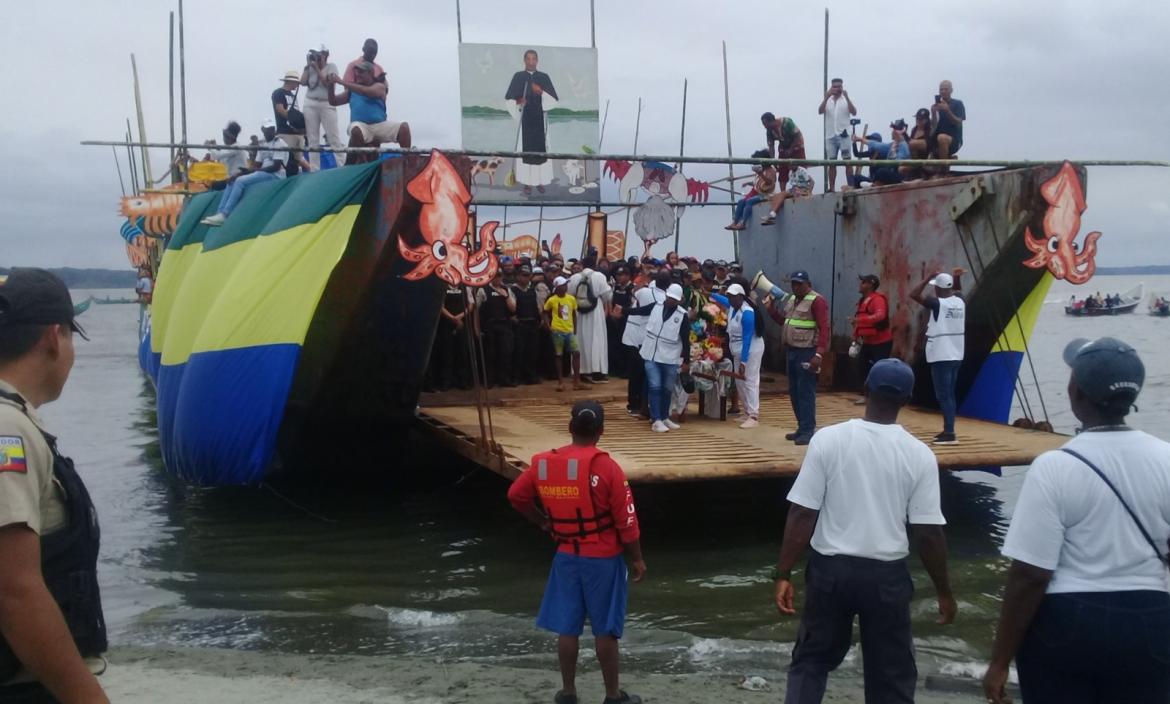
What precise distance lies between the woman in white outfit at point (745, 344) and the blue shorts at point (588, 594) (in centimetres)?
548

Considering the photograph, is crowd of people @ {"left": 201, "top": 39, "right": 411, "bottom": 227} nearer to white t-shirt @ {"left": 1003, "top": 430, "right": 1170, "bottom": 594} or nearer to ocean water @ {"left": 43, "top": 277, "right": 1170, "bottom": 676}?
ocean water @ {"left": 43, "top": 277, "right": 1170, "bottom": 676}

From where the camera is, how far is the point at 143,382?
96.4 ft

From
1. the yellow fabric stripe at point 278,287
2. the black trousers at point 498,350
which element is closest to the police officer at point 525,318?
the black trousers at point 498,350

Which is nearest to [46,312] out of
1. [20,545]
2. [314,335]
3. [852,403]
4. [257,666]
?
[20,545]

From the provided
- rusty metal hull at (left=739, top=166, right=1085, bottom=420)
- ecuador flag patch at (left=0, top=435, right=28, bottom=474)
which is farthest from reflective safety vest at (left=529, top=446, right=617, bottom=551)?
rusty metal hull at (left=739, top=166, right=1085, bottom=420)

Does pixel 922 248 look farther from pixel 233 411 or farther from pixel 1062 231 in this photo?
pixel 233 411

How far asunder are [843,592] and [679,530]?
6.15m

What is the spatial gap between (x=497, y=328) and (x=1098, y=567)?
420 inches

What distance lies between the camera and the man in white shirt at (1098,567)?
3.20 meters

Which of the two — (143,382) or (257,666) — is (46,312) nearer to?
(257,666)

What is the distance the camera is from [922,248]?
1193 cm

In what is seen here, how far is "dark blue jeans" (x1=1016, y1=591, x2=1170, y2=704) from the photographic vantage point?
10.4 feet

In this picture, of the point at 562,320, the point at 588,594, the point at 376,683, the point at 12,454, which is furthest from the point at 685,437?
the point at 12,454

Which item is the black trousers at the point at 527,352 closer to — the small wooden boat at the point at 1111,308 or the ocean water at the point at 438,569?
the ocean water at the point at 438,569
